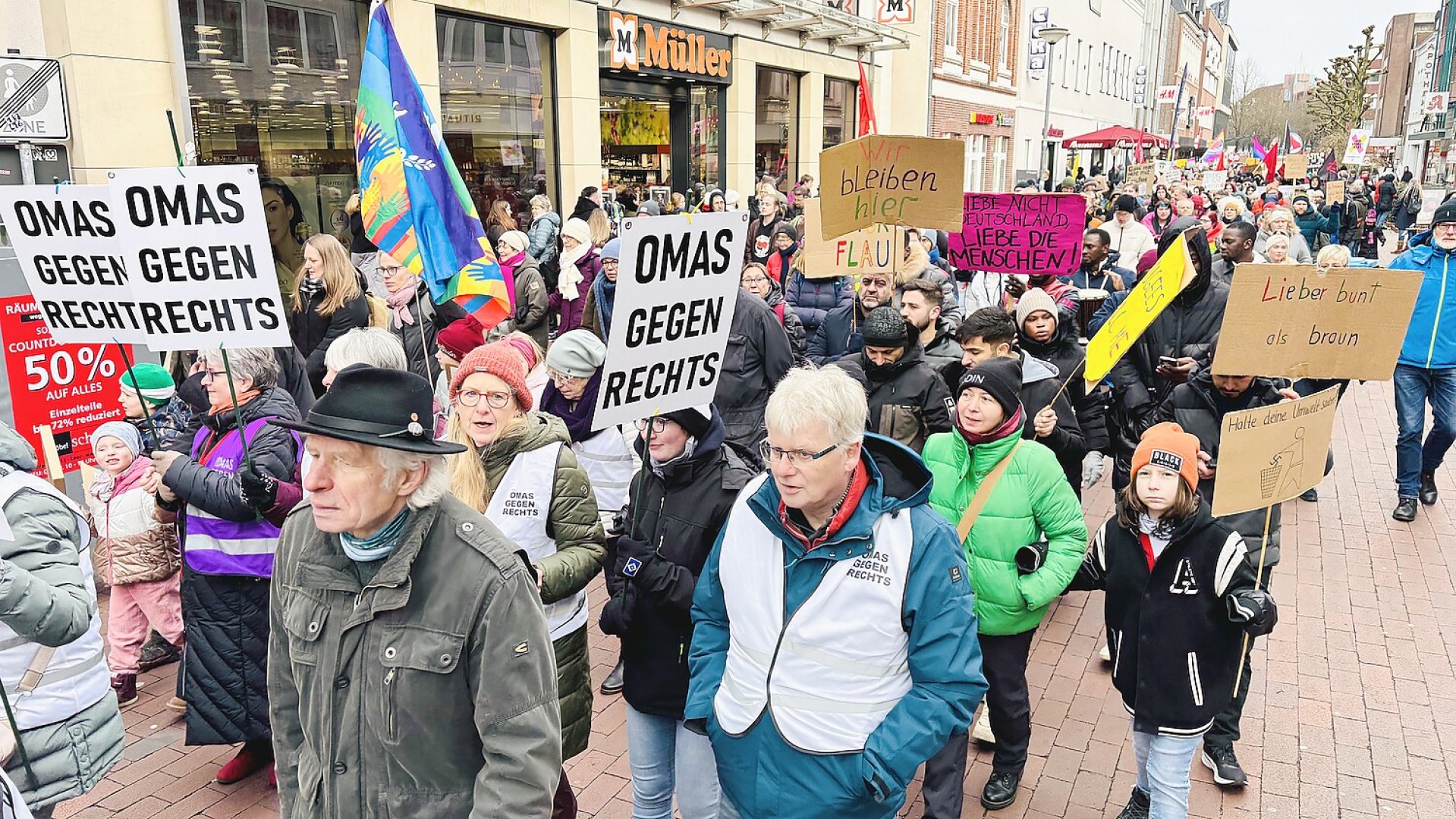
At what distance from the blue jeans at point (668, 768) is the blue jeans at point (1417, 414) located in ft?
22.4

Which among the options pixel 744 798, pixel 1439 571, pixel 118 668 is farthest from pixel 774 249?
pixel 744 798

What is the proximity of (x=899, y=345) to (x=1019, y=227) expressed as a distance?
2.63 meters

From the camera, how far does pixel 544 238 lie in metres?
11.7

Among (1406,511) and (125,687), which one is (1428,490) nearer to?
(1406,511)

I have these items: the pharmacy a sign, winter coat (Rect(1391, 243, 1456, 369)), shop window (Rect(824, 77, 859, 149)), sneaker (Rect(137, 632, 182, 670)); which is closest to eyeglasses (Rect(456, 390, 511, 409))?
sneaker (Rect(137, 632, 182, 670))

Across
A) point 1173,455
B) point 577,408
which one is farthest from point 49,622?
point 1173,455

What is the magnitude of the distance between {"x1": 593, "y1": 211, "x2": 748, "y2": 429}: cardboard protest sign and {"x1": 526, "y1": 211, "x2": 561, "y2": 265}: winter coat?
8159mm

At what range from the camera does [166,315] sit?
4027 mm

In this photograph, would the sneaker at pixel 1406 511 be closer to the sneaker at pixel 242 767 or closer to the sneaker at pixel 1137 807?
the sneaker at pixel 1137 807

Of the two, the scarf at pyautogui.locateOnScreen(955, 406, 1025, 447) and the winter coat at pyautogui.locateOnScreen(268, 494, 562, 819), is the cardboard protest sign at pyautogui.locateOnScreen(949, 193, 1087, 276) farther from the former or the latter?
the winter coat at pyautogui.locateOnScreen(268, 494, 562, 819)

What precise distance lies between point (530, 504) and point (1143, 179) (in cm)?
2553

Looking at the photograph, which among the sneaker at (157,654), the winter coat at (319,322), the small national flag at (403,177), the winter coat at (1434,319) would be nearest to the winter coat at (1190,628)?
the small national flag at (403,177)

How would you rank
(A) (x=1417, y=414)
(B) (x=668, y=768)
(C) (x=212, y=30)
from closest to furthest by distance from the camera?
(B) (x=668, y=768) < (A) (x=1417, y=414) < (C) (x=212, y=30)

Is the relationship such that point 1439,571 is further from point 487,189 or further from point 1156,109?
point 1156,109
